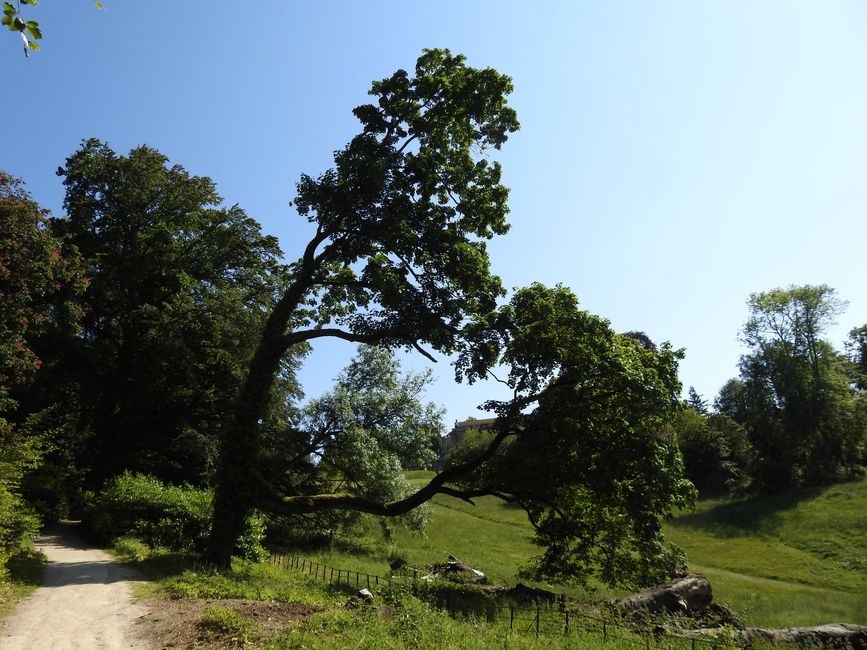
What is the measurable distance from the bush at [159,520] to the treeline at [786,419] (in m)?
37.0

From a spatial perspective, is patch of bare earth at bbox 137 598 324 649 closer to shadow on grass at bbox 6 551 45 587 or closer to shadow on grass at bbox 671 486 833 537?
shadow on grass at bbox 6 551 45 587

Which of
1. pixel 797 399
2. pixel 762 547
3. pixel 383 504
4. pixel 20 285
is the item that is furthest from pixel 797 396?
pixel 20 285

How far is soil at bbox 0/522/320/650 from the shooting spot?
8.57 m

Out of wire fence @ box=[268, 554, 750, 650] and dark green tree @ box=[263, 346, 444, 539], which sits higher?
dark green tree @ box=[263, 346, 444, 539]

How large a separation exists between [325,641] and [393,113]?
16495 mm

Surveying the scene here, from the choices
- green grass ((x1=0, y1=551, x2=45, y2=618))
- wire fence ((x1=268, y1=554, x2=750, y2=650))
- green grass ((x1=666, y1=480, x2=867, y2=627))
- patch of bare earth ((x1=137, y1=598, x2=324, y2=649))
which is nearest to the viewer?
patch of bare earth ((x1=137, y1=598, x2=324, y2=649))

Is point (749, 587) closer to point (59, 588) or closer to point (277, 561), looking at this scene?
point (277, 561)

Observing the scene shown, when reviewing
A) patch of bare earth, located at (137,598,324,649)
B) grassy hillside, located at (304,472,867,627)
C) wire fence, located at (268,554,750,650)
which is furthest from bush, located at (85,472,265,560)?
wire fence, located at (268,554,750,650)

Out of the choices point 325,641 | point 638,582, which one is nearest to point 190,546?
point 325,641

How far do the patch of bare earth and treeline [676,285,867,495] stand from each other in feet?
133

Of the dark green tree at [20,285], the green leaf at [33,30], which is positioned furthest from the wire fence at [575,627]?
the dark green tree at [20,285]

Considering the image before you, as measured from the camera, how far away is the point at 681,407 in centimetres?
1720

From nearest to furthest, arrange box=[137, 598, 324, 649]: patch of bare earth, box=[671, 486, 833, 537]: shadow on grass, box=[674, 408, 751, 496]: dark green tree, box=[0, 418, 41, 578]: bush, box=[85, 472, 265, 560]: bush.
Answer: box=[137, 598, 324, 649]: patch of bare earth, box=[0, 418, 41, 578]: bush, box=[85, 472, 265, 560]: bush, box=[671, 486, 833, 537]: shadow on grass, box=[674, 408, 751, 496]: dark green tree

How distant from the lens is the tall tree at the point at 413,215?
17672 mm
